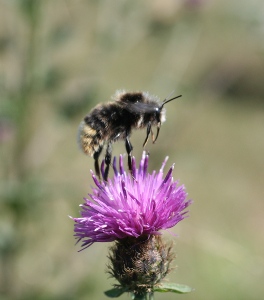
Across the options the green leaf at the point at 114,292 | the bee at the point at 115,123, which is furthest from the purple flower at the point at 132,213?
the bee at the point at 115,123

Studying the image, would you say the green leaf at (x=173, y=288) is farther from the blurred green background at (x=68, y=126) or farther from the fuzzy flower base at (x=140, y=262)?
the blurred green background at (x=68, y=126)

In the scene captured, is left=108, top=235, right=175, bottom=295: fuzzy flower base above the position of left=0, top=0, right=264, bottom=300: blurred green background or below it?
below

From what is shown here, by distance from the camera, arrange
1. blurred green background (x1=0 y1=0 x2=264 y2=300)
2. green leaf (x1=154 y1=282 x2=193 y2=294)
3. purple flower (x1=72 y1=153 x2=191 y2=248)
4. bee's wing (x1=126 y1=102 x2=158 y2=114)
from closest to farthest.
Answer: green leaf (x1=154 y1=282 x2=193 y2=294)
purple flower (x1=72 y1=153 x2=191 y2=248)
bee's wing (x1=126 y1=102 x2=158 y2=114)
blurred green background (x1=0 y1=0 x2=264 y2=300)

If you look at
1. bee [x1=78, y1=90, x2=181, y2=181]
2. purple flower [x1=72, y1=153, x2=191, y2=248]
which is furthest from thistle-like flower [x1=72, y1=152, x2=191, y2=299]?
bee [x1=78, y1=90, x2=181, y2=181]

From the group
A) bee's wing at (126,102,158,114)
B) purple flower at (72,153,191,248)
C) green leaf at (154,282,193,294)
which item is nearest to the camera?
green leaf at (154,282,193,294)

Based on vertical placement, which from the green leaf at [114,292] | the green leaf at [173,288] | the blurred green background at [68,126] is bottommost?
the green leaf at [173,288]

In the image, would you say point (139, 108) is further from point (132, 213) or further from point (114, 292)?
point (114, 292)

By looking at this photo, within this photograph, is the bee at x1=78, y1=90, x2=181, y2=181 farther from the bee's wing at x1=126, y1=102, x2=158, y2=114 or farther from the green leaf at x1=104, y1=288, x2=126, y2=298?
the green leaf at x1=104, y1=288, x2=126, y2=298

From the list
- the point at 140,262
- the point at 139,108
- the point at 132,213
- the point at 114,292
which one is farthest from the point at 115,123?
the point at 114,292
